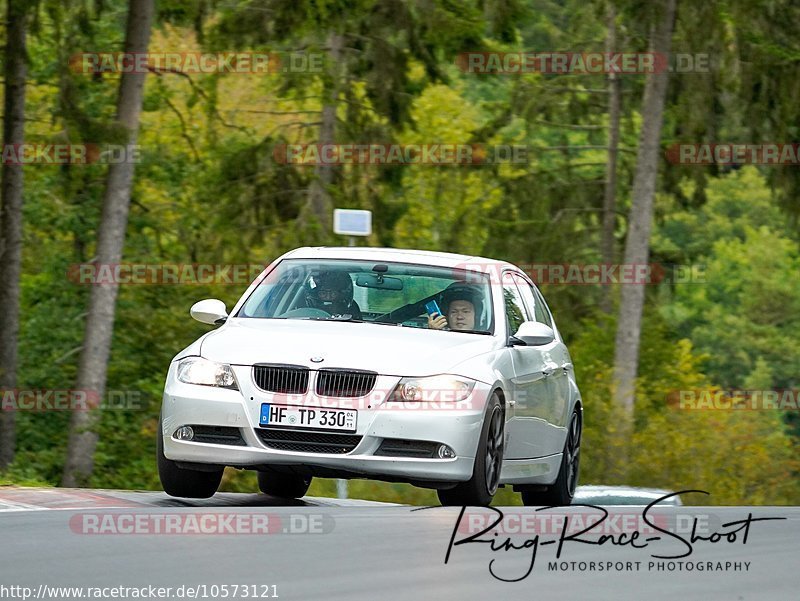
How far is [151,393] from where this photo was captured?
32.8 m

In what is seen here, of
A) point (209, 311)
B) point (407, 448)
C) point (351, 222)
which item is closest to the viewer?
point (407, 448)

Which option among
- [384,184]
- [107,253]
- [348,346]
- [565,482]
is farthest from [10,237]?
[348,346]

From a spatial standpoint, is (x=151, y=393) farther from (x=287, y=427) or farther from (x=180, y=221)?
(x=287, y=427)

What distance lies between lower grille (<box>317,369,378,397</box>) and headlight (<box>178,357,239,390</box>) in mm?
537

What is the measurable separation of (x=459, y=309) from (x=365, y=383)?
1.58 m

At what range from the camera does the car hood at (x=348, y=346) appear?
10.3 metres

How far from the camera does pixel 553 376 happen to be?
41.0ft

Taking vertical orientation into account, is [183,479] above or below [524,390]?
below

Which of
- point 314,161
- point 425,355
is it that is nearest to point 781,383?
point 314,161

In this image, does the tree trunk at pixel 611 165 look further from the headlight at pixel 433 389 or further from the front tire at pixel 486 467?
the headlight at pixel 433 389

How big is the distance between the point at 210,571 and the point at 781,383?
2992 inches

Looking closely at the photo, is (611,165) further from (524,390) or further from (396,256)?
(524,390)

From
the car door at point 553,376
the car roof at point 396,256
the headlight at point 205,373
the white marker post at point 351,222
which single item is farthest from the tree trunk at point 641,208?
the headlight at point 205,373

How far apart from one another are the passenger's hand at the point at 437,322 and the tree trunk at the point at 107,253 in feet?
50.7
